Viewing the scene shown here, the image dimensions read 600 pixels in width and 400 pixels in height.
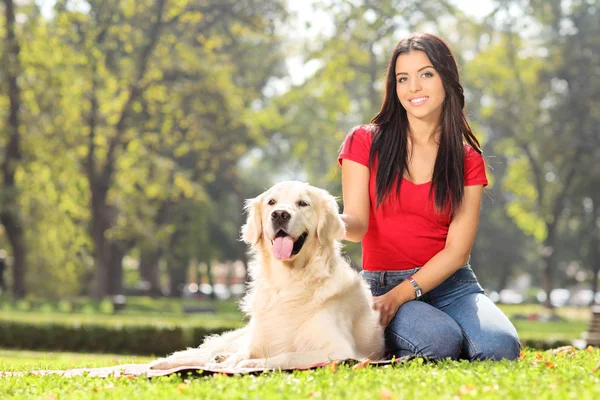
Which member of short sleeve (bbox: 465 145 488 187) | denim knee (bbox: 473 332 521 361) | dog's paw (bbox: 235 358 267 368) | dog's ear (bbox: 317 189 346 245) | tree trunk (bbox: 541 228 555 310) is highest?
short sleeve (bbox: 465 145 488 187)

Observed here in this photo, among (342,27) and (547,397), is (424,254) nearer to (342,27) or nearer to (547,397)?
(547,397)

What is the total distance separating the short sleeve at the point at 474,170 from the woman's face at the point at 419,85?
0.45m

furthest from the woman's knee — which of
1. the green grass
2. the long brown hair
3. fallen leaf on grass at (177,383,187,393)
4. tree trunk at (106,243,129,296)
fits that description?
tree trunk at (106,243,129,296)

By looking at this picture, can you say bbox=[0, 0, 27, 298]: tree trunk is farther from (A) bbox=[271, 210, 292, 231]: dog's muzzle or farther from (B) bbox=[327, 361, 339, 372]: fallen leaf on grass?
(B) bbox=[327, 361, 339, 372]: fallen leaf on grass

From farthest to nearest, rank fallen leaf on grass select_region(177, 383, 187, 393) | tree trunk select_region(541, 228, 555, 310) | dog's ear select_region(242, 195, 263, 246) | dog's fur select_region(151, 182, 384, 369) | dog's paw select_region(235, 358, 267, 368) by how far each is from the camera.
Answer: tree trunk select_region(541, 228, 555, 310), dog's ear select_region(242, 195, 263, 246), dog's fur select_region(151, 182, 384, 369), dog's paw select_region(235, 358, 267, 368), fallen leaf on grass select_region(177, 383, 187, 393)

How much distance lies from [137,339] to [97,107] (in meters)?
12.0

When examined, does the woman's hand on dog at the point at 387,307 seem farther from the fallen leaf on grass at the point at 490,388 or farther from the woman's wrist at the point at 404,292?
the fallen leaf on grass at the point at 490,388

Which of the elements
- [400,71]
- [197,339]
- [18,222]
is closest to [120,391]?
[400,71]

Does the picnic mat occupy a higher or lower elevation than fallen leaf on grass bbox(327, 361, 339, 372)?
lower

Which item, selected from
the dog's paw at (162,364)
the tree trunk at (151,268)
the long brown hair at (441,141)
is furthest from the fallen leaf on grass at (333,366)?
the tree trunk at (151,268)

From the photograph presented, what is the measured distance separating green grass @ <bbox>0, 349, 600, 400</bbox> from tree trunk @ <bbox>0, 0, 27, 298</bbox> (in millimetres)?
Result: 19930

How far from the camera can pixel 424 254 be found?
578 centimetres

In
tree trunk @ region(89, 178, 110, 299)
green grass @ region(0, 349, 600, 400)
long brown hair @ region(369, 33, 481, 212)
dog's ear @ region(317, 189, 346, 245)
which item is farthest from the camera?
tree trunk @ region(89, 178, 110, 299)

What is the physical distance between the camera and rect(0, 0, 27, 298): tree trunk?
2351 centimetres
